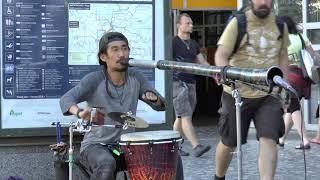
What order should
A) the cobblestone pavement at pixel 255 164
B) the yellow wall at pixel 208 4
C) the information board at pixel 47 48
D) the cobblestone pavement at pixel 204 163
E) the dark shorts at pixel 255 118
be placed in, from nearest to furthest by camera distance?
the dark shorts at pixel 255 118, the information board at pixel 47 48, the cobblestone pavement at pixel 204 163, the cobblestone pavement at pixel 255 164, the yellow wall at pixel 208 4

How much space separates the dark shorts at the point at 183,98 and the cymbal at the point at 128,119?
3.46m

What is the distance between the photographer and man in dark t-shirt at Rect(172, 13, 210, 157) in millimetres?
7754

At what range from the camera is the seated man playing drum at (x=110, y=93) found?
4.47m

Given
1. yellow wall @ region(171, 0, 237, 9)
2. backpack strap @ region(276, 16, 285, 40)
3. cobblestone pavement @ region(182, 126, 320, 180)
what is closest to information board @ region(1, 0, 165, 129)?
backpack strap @ region(276, 16, 285, 40)

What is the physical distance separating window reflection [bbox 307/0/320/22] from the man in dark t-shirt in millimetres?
2849

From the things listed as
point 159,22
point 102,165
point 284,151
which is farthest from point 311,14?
point 102,165

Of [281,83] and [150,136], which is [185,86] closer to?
[150,136]

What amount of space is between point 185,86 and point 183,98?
0.16 metres

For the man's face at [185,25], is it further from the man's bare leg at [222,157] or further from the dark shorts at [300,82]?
the man's bare leg at [222,157]

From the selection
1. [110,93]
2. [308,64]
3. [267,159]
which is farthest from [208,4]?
[110,93]

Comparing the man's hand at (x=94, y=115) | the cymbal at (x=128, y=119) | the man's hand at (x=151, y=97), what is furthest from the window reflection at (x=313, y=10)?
the man's hand at (x=94, y=115)

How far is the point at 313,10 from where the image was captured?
10.0 metres

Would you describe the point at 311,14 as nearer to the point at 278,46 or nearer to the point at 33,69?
the point at 278,46

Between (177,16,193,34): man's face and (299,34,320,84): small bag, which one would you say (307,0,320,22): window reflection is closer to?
(299,34,320,84): small bag
